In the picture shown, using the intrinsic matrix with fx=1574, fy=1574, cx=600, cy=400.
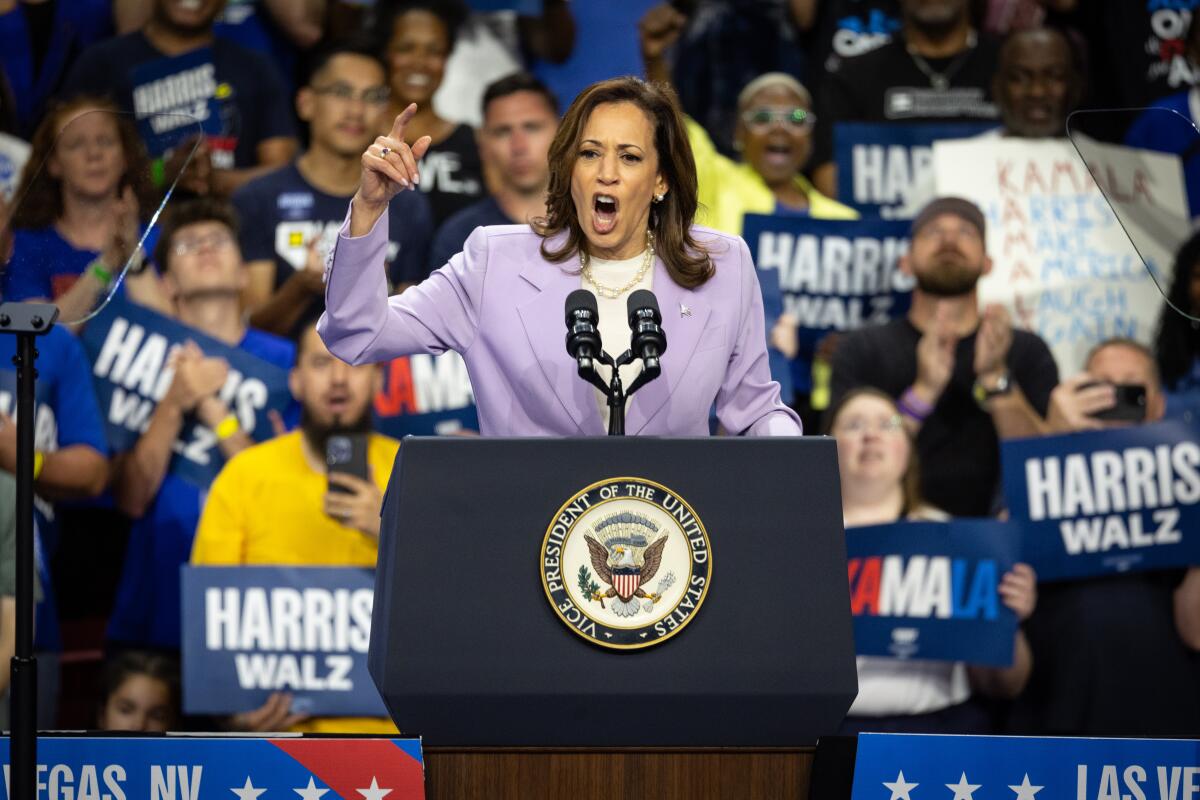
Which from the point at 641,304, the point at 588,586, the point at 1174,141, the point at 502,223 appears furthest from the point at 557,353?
the point at 502,223

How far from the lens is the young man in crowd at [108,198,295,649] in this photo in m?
5.46

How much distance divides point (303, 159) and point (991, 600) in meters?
2.90

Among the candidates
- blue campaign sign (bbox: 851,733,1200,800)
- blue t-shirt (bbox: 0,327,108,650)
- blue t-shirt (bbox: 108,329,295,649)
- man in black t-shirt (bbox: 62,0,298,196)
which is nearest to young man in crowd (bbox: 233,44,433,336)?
man in black t-shirt (bbox: 62,0,298,196)

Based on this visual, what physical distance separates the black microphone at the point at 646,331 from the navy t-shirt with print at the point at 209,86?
12.3 ft

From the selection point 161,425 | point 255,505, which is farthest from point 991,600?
point 161,425

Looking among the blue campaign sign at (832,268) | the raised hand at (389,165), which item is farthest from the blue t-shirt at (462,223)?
the raised hand at (389,165)

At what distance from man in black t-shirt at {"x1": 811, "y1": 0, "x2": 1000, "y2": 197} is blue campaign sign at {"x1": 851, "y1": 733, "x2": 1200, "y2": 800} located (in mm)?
3880

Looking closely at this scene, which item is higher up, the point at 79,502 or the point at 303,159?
the point at 303,159

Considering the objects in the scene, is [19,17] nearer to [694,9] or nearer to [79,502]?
[79,502]

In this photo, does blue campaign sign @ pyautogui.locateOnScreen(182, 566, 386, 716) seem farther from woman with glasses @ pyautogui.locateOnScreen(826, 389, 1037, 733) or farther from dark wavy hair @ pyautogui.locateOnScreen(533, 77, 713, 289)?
dark wavy hair @ pyautogui.locateOnScreen(533, 77, 713, 289)

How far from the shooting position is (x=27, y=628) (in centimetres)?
238

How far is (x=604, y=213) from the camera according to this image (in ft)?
8.17

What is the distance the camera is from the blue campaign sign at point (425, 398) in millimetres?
5574

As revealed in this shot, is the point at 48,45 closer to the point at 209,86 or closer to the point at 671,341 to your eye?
the point at 209,86
